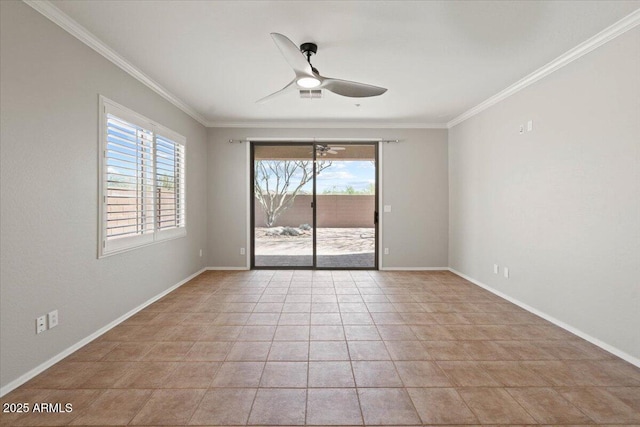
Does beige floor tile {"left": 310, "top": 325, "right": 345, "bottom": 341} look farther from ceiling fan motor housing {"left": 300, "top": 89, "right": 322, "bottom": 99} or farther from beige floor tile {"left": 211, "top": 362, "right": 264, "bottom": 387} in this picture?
ceiling fan motor housing {"left": 300, "top": 89, "right": 322, "bottom": 99}

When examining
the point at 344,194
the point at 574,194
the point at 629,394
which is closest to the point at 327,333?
the point at 629,394

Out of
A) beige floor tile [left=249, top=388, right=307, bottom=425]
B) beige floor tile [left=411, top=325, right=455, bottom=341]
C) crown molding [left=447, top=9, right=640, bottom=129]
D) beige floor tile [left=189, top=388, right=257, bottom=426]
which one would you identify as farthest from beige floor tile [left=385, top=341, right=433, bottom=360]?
crown molding [left=447, top=9, right=640, bottom=129]

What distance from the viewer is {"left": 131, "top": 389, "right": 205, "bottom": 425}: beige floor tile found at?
1.69 m

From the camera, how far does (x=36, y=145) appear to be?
214 centimetres

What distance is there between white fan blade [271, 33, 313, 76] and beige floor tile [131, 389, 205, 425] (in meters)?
2.30

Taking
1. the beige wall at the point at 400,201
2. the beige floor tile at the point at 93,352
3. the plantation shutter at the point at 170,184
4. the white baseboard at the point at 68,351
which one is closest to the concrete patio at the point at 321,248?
the beige wall at the point at 400,201

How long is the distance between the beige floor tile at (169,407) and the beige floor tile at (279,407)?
36 centimetres

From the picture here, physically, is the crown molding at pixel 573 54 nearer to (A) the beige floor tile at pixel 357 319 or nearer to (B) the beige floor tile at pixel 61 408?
(A) the beige floor tile at pixel 357 319

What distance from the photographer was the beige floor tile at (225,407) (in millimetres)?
1694

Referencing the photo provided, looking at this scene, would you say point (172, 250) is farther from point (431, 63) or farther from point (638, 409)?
point (638, 409)

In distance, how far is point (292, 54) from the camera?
7.42 feet

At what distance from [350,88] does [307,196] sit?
2.91 meters

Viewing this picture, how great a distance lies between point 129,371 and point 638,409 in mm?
3141

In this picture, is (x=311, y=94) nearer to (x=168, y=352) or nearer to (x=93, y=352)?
(x=168, y=352)
